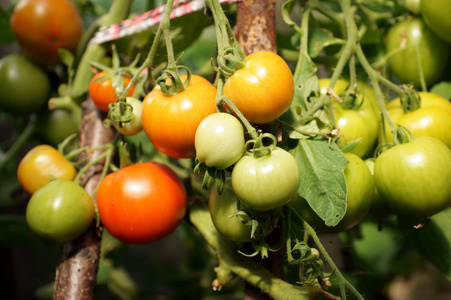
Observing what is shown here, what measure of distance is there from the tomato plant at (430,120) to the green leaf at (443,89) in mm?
98

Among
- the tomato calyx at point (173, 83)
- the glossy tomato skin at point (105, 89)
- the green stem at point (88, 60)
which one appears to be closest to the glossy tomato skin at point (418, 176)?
the tomato calyx at point (173, 83)

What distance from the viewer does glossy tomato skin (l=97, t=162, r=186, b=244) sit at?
19.3 inches

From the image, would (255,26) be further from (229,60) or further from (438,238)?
(438,238)

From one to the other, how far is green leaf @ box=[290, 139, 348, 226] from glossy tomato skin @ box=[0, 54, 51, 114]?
1.99 feet

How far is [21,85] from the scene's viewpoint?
782mm

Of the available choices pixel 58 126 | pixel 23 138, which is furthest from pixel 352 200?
pixel 23 138

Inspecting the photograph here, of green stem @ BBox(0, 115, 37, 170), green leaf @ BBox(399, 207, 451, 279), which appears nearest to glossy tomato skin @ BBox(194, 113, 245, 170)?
green leaf @ BBox(399, 207, 451, 279)

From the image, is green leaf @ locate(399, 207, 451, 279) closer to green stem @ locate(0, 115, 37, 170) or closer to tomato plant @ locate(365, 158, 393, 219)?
tomato plant @ locate(365, 158, 393, 219)

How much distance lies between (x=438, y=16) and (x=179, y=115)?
1.34 ft

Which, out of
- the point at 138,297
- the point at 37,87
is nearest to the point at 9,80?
the point at 37,87

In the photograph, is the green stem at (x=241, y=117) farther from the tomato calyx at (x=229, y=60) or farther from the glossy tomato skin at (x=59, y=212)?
the glossy tomato skin at (x=59, y=212)

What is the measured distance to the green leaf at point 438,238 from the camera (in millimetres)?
560

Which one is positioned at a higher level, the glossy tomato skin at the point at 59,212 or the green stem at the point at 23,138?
the glossy tomato skin at the point at 59,212

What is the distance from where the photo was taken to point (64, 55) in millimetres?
719
